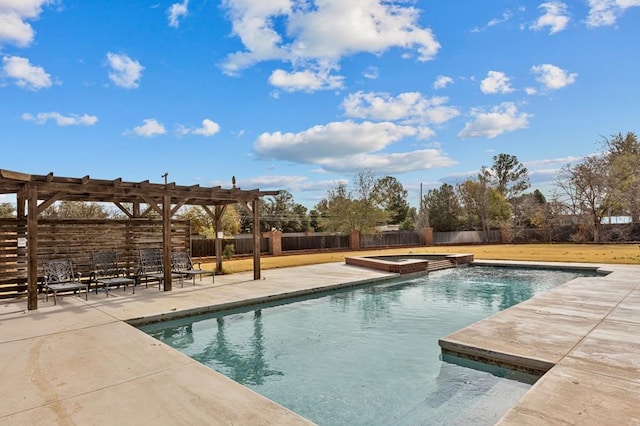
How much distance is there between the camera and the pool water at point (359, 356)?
146 inches

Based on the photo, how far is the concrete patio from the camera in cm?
303

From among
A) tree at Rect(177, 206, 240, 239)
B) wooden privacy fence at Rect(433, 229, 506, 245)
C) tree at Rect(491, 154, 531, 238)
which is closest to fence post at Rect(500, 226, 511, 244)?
wooden privacy fence at Rect(433, 229, 506, 245)

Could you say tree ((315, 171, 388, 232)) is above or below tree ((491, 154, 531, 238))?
below

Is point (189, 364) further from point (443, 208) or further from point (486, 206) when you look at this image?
point (486, 206)

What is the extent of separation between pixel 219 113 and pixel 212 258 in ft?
22.3

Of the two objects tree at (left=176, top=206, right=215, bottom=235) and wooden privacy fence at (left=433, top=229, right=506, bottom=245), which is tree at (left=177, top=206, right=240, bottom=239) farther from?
wooden privacy fence at (left=433, top=229, right=506, bottom=245)

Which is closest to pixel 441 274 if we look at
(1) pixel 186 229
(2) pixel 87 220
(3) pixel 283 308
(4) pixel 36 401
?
(3) pixel 283 308

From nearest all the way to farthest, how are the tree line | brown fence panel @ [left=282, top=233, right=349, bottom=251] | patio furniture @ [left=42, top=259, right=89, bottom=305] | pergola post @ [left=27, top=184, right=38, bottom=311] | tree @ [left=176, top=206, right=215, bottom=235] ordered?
1. pergola post @ [left=27, top=184, right=38, bottom=311]
2. patio furniture @ [left=42, top=259, right=89, bottom=305]
3. tree @ [left=176, top=206, right=215, bottom=235]
4. brown fence panel @ [left=282, top=233, right=349, bottom=251]
5. the tree line

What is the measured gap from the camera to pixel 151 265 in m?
10.2

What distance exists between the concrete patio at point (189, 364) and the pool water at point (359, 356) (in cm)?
48

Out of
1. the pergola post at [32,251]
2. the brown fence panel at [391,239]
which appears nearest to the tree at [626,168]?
the brown fence panel at [391,239]

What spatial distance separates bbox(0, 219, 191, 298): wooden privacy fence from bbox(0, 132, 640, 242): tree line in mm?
9544

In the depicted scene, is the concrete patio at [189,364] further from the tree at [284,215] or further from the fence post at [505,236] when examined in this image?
the tree at [284,215]

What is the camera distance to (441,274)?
44.4 ft
